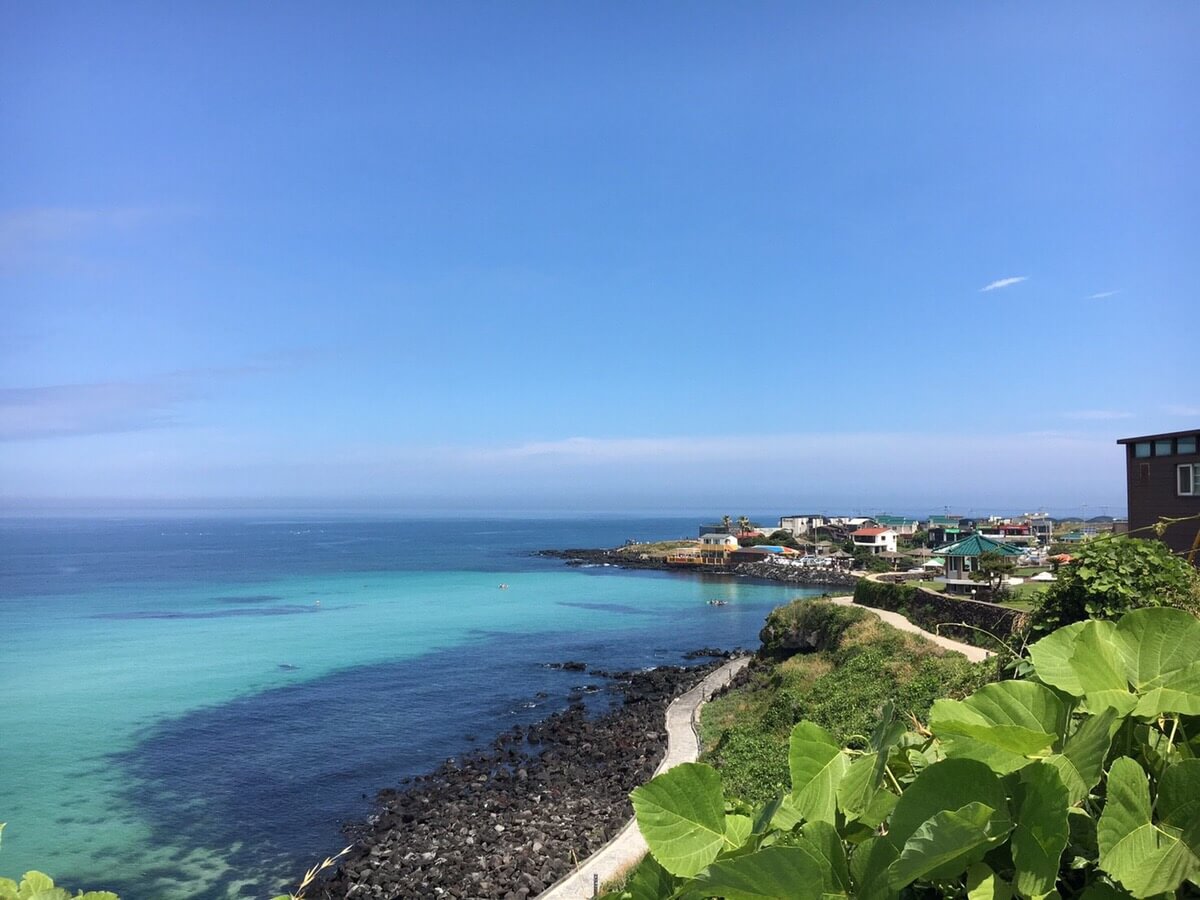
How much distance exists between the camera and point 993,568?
94.7 feet

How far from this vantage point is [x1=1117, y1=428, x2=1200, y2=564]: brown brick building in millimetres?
18812

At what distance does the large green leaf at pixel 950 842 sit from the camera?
784 mm

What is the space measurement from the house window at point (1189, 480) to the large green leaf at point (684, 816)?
22.4m

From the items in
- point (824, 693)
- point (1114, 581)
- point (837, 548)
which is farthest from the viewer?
point (837, 548)

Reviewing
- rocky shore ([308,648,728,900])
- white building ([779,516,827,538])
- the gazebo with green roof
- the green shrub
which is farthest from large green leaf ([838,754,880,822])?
white building ([779,516,827,538])

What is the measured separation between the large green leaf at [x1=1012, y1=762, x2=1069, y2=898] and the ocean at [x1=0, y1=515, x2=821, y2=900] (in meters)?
17.8

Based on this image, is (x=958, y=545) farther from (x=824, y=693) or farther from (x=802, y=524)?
(x=802, y=524)

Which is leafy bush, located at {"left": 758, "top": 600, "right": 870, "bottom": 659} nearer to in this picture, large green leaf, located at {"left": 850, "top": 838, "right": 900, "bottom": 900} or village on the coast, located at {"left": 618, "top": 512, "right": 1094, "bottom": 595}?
village on the coast, located at {"left": 618, "top": 512, "right": 1094, "bottom": 595}

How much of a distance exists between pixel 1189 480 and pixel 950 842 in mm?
22755

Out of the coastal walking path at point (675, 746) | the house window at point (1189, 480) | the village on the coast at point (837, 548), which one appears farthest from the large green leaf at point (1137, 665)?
the village on the coast at point (837, 548)

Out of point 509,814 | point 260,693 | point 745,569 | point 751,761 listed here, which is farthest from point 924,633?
point 745,569

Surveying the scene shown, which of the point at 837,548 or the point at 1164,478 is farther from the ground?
the point at 1164,478

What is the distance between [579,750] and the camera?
25.4 m

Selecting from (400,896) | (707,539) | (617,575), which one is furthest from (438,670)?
(707,539)
